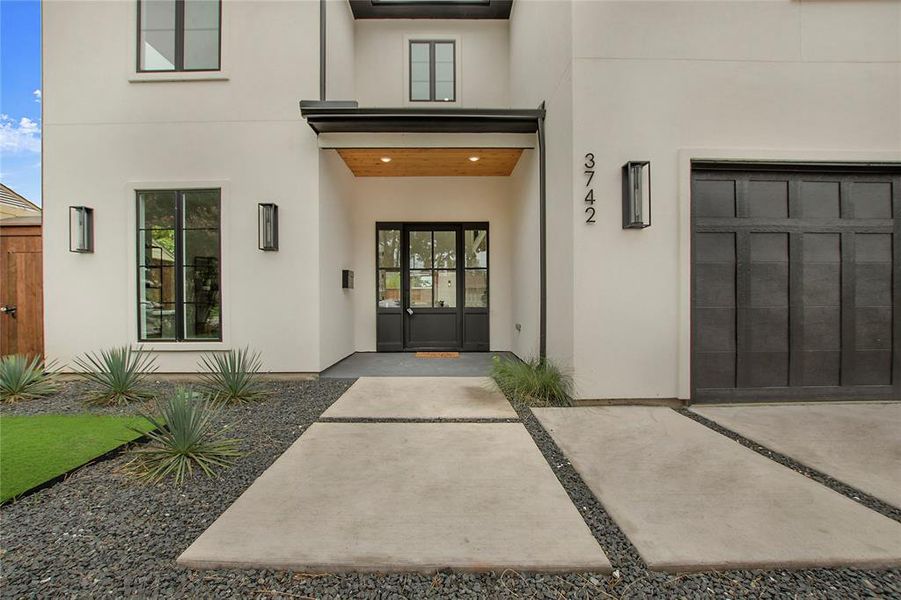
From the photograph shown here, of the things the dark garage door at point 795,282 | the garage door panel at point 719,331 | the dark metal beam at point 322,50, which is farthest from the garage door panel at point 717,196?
the dark metal beam at point 322,50

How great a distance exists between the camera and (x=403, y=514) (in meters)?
1.96

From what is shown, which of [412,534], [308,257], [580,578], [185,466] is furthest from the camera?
[308,257]

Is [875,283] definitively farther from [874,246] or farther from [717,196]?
[717,196]

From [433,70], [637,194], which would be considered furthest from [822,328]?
[433,70]

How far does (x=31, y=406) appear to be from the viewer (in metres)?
3.91

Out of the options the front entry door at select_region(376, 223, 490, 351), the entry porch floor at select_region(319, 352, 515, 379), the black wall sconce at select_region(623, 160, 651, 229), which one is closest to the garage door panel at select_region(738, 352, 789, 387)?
the black wall sconce at select_region(623, 160, 651, 229)

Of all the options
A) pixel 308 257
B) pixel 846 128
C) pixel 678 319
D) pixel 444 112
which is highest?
pixel 444 112

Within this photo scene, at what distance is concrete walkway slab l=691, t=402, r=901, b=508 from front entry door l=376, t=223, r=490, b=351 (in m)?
4.19

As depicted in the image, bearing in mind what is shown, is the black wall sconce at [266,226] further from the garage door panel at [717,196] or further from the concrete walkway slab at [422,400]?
the garage door panel at [717,196]

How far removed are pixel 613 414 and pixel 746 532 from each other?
1.78m

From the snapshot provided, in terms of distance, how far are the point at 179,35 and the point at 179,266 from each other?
329cm

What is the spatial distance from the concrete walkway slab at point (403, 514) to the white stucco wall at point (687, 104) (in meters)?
2.06

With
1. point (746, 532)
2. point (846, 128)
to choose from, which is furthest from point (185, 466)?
point (846, 128)

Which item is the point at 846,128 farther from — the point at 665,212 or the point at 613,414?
the point at 613,414
